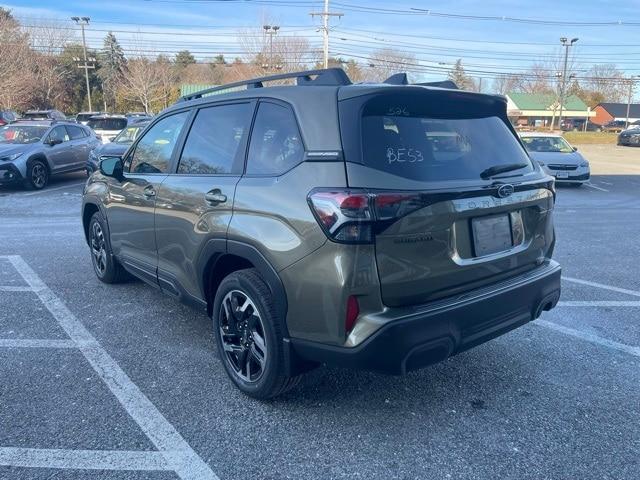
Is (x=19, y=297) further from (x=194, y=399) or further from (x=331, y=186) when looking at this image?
(x=331, y=186)

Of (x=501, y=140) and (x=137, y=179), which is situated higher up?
(x=501, y=140)

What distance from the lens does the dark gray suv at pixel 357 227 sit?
2.64m

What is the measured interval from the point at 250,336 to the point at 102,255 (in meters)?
2.94

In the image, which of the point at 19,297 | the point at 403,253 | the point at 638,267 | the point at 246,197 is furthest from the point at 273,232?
the point at 638,267

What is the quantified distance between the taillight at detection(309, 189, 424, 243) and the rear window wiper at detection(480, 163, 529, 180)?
66cm

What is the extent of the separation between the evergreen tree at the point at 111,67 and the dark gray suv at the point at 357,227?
63052 millimetres

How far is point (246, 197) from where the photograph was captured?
3.14 meters

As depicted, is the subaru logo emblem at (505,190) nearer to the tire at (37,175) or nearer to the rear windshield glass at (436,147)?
the rear windshield glass at (436,147)

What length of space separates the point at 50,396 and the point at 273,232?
178 centimetres

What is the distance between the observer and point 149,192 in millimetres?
4242

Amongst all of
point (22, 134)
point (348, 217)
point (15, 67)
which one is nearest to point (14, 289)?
point (348, 217)

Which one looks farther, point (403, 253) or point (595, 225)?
point (595, 225)

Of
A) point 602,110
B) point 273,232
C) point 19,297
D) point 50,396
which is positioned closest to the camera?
point 273,232

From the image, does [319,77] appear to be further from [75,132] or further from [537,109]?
[537,109]
